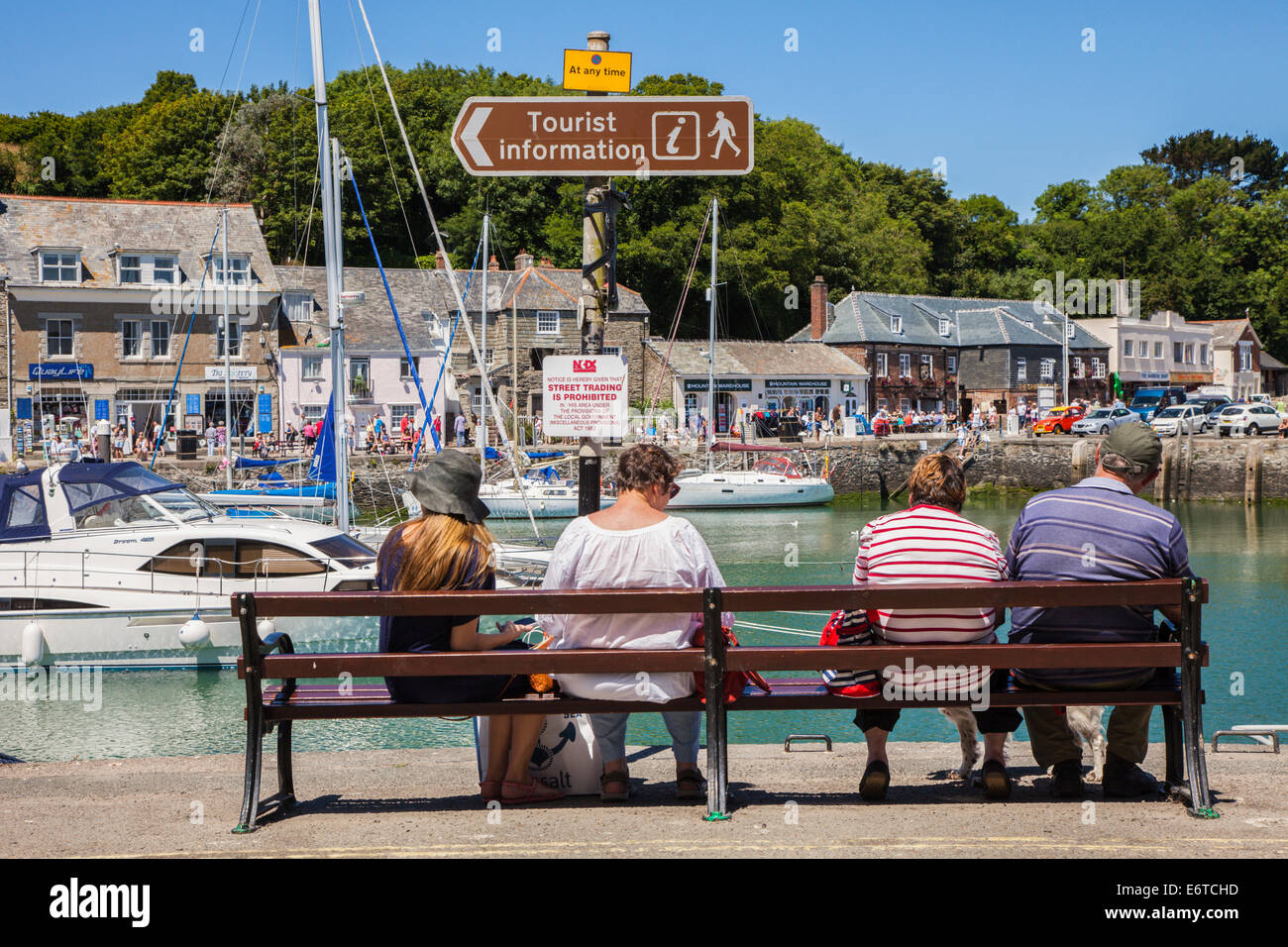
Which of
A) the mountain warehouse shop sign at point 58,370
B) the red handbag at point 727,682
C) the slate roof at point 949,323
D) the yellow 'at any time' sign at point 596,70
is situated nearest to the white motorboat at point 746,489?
the slate roof at point 949,323

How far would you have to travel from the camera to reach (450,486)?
5426 millimetres

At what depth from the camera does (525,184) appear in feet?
230

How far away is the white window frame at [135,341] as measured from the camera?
172ft

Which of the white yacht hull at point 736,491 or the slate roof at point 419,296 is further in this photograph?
the slate roof at point 419,296

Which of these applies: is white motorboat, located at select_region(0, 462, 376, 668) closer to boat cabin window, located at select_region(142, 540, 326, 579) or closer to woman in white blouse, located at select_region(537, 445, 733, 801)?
boat cabin window, located at select_region(142, 540, 326, 579)

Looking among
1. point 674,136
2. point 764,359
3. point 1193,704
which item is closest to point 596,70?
point 674,136

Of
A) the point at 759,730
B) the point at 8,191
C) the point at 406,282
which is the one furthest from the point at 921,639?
the point at 8,191

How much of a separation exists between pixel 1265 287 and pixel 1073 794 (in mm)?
107728

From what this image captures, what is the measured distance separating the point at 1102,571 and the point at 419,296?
5963 cm

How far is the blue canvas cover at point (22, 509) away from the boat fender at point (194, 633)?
3136mm

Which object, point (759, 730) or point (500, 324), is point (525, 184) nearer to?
point (500, 324)

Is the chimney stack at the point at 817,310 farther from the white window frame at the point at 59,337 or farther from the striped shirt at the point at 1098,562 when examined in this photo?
the striped shirt at the point at 1098,562

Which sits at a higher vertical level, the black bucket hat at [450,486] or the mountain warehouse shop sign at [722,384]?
the mountain warehouse shop sign at [722,384]

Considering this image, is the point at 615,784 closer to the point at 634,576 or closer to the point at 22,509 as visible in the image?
the point at 634,576
